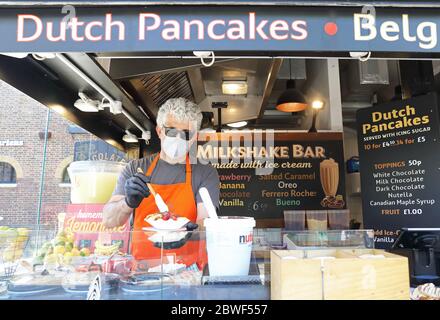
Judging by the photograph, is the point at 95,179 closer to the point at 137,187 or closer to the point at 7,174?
the point at 137,187

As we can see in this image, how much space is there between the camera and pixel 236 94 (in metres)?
4.67

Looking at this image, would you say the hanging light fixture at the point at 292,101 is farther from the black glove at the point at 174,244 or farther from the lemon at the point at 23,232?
the lemon at the point at 23,232

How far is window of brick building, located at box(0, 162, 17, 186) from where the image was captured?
909 centimetres

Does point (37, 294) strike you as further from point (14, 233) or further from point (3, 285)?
point (14, 233)

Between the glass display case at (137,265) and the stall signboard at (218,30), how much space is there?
0.85 m

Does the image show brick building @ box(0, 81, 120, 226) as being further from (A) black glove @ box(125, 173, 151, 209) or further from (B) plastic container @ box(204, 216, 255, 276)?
(B) plastic container @ box(204, 216, 255, 276)

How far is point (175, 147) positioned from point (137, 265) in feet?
3.28

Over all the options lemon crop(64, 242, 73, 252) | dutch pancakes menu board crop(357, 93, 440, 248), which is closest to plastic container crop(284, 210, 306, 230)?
dutch pancakes menu board crop(357, 93, 440, 248)

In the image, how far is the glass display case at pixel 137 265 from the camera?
4.27ft

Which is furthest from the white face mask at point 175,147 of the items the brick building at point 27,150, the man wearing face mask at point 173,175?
the brick building at point 27,150

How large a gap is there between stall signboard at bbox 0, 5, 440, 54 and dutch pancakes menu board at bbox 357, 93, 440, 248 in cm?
220

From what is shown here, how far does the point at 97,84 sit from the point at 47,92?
571mm

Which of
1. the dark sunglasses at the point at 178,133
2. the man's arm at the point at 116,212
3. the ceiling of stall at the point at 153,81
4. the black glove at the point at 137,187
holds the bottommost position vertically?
the man's arm at the point at 116,212

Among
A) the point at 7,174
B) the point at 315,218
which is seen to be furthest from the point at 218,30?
the point at 7,174
